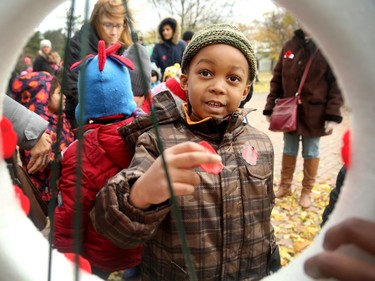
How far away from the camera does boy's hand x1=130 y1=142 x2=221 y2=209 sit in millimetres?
677

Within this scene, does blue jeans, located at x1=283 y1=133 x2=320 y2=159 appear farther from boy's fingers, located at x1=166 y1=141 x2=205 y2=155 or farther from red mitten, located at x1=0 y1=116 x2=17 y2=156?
red mitten, located at x1=0 y1=116 x2=17 y2=156

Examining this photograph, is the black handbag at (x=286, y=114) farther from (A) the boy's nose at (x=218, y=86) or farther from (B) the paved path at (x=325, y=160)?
(A) the boy's nose at (x=218, y=86)

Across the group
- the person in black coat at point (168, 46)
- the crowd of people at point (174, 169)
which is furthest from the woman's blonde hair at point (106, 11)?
the person in black coat at point (168, 46)

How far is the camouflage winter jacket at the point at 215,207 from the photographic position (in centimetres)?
→ 94

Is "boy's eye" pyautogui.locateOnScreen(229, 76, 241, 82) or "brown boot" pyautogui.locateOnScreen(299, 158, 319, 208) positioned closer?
"boy's eye" pyautogui.locateOnScreen(229, 76, 241, 82)

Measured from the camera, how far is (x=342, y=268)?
0.55 m

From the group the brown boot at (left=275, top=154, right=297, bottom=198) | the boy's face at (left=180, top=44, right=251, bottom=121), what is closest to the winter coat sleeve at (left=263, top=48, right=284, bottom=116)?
the brown boot at (left=275, top=154, right=297, bottom=198)

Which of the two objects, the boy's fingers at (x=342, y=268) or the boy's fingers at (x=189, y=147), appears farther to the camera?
the boy's fingers at (x=189, y=147)

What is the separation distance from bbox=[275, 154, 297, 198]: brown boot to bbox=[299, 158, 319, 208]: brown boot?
0.12 m

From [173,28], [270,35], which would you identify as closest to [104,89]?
[173,28]

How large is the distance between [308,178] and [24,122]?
2.08 m

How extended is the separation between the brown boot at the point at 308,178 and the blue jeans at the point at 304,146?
0.05 meters

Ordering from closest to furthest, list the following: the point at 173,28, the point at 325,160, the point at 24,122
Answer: the point at 24,122
the point at 173,28
the point at 325,160

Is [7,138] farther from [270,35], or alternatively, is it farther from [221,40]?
[270,35]
